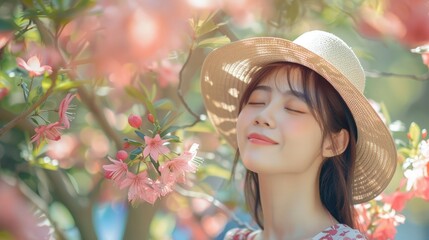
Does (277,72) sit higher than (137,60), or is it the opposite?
(137,60)

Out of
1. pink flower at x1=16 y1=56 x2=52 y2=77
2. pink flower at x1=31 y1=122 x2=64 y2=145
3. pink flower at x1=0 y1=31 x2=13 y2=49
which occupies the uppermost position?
pink flower at x1=0 y1=31 x2=13 y2=49

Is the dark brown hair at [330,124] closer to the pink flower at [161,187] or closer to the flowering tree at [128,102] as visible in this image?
the flowering tree at [128,102]

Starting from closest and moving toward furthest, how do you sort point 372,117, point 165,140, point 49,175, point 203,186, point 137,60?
1. point 137,60
2. point 165,140
3. point 372,117
4. point 49,175
5. point 203,186

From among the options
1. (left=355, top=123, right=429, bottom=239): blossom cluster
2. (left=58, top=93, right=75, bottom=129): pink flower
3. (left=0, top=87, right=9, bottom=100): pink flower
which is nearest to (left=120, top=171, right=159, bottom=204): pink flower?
(left=58, top=93, right=75, bottom=129): pink flower

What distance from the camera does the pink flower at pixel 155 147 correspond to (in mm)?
1344

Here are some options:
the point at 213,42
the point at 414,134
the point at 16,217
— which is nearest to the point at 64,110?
the point at 213,42

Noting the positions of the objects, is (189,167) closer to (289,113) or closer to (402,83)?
(289,113)

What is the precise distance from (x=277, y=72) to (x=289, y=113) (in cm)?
10

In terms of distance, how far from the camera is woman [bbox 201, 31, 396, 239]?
4.72ft

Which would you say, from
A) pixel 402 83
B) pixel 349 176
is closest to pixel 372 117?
pixel 349 176

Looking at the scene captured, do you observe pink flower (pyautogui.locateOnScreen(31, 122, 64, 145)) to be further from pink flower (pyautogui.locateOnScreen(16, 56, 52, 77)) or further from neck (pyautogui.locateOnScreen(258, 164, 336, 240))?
neck (pyautogui.locateOnScreen(258, 164, 336, 240))

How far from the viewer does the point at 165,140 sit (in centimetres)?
136

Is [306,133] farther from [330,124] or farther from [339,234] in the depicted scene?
[339,234]

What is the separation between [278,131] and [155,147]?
222mm
